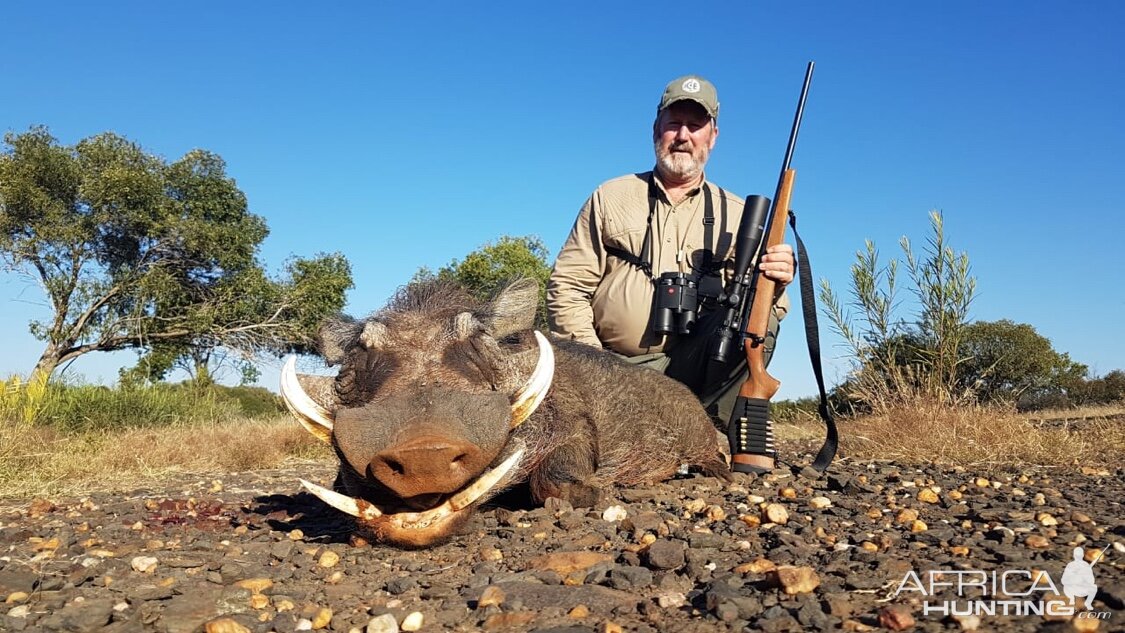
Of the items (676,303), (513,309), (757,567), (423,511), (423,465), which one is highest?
(676,303)

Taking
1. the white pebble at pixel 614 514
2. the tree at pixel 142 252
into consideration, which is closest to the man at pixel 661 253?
the white pebble at pixel 614 514

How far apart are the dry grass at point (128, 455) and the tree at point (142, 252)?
472 inches

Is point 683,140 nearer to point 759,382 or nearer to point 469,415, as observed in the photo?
point 759,382

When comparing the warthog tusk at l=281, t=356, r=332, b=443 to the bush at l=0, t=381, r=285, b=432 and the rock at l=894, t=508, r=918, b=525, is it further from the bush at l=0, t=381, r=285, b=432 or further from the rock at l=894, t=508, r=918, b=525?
the bush at l=0, t=381, r=285, b=432

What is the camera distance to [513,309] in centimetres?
412

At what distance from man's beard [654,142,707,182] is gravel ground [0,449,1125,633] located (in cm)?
263

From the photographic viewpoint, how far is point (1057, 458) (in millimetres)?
4969

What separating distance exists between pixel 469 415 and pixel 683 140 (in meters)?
3.81

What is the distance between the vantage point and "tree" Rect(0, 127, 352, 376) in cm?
2070

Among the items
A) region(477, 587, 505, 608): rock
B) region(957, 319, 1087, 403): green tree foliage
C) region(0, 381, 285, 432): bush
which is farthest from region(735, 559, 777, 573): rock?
region(957, 319, 1087, 403): green tree foliage

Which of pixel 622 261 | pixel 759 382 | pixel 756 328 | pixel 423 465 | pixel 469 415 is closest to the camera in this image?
pixel 423 465

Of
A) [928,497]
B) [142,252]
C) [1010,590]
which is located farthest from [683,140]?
[142,252]

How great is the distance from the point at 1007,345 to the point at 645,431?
535 inches

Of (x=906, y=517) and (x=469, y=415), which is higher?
(x=469, y=415)
